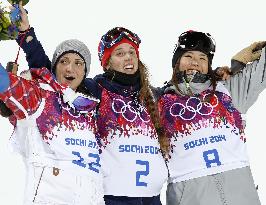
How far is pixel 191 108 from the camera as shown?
4090 mm

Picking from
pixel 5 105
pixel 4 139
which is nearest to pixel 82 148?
pixel 5 105

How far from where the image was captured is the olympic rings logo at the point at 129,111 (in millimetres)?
4000

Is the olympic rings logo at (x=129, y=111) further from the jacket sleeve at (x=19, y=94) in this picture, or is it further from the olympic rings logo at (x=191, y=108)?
the jacket sleeve at (x=19, y=94)

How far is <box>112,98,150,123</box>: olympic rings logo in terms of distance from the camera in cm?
400

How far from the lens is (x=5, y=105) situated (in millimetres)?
3445

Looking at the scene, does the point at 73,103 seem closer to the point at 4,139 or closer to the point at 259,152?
the point at 259,152

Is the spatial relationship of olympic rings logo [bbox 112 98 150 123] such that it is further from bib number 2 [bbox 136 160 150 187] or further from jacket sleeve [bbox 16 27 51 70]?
jacket sleeve [bbox 16 27 51 70]

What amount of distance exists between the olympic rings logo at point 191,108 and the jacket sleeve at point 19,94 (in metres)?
1.16

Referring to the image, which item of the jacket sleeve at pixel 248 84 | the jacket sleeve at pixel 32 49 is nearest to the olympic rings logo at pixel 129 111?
the jacket sleeve at pixel 32 49

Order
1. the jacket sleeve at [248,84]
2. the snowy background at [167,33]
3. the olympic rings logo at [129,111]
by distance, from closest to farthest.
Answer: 1. the olympic rings logo at [129,111]
2. the jacket sleeve at [248,84]
3. the snowy background at [167,33]

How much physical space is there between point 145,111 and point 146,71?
42cm

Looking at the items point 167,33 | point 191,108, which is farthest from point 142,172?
point 167,33

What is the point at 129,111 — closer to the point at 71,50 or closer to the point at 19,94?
the point at 71,50

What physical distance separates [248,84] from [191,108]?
1.78 ft
